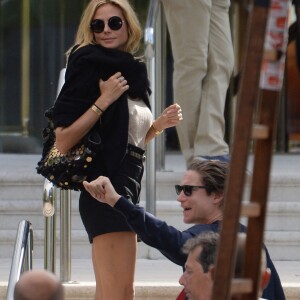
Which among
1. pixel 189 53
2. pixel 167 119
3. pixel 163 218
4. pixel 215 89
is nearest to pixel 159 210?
pixel 163 218

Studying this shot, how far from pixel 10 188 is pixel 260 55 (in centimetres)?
526

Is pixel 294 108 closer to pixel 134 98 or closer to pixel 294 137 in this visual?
pixel 294 137

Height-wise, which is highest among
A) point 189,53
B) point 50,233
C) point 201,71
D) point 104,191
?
point 189,53

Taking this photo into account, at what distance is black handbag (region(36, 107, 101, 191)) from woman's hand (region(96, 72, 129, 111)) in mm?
118

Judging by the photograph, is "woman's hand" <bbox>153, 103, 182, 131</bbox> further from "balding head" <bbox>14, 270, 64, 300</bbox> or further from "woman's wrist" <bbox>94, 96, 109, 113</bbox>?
"balding head" <bbox>14, 270, 64, 300</bbox>

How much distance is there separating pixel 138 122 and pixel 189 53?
251 centimetres

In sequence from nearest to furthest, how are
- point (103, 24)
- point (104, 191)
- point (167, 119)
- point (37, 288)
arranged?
point (37, 288)
point (104, 191)
point (103, 24)
point (167, 119)

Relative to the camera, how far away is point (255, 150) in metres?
2.43

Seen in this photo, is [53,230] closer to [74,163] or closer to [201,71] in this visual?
[74,163]

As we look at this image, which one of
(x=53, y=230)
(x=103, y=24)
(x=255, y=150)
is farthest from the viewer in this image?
(x=53, y=230)

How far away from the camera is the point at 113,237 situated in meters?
4.12

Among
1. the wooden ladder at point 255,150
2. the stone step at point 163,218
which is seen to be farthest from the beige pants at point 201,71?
the wooden ladder at point 255,150

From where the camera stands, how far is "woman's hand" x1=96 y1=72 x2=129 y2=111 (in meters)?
4.12

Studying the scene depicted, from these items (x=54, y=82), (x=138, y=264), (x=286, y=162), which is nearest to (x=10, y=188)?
(x=138, y=264)
